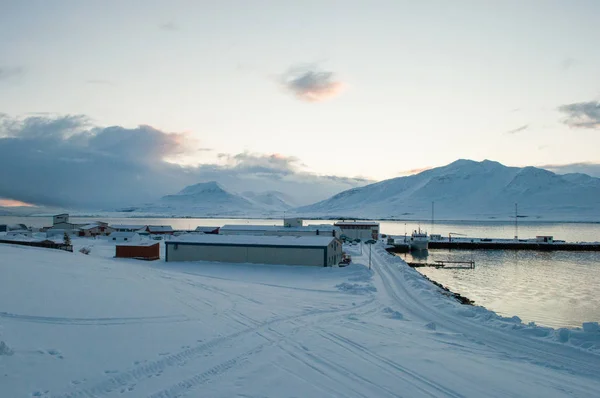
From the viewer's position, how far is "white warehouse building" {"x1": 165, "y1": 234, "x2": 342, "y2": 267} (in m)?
36.3

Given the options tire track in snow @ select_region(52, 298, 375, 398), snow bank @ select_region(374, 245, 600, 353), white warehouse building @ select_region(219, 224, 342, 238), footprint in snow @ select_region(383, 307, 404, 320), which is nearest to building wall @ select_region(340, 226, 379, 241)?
white warehouse building @ select_region(219, 224, 342, 238)

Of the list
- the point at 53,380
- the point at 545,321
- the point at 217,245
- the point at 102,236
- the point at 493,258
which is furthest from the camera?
the point at 102,236

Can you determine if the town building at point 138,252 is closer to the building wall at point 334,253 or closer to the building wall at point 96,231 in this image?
the building wall at point 334,253

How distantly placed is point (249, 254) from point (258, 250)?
0.92m

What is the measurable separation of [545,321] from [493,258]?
45050 mm

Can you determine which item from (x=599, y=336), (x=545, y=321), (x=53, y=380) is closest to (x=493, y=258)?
(x=545, y=321)

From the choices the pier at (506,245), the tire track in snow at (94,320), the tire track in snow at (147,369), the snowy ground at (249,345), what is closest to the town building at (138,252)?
the snowy ground at (249,345)

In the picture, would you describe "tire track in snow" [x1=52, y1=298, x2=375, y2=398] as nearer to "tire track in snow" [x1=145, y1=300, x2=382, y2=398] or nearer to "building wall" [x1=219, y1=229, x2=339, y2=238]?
"tire track in snow" [x1=145, y1=300, x2=382, y2=398]

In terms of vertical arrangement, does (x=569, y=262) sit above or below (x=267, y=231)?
below

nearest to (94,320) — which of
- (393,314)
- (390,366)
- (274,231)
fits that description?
(390,366)

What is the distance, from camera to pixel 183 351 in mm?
12367

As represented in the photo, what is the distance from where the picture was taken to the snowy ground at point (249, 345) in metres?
9.98

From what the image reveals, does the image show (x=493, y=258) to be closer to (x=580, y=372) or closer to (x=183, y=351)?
(x=580, y=372)

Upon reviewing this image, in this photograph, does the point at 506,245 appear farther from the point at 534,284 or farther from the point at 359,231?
the point at 534,284
